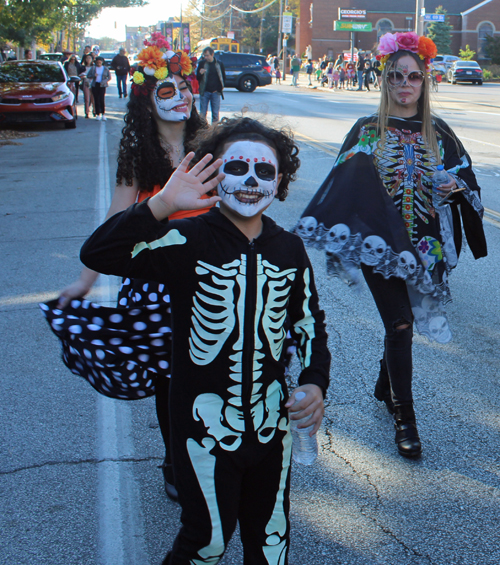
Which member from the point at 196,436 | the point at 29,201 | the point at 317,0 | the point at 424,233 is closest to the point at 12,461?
the point at 196,436

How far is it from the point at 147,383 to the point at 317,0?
262 ft

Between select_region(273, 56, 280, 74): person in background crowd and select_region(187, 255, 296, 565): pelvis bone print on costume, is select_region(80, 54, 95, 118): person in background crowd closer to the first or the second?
select_region(187, 255, 296, 565): pelvis bone print on costume

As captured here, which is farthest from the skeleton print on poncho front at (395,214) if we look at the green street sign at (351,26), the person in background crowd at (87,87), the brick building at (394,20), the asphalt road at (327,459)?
the brick building at (394,20)

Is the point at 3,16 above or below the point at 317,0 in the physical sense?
below

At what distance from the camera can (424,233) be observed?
10.8 ft

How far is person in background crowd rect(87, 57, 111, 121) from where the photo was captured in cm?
1851

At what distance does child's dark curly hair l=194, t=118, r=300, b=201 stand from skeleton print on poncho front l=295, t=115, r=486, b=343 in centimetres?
96

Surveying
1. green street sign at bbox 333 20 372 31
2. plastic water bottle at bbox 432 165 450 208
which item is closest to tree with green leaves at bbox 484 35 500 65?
green street sign at bbox 333 20 372 31

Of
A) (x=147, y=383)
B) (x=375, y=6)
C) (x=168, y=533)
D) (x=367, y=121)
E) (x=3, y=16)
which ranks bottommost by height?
(x=168, y=533)

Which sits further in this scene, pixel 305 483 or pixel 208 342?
pixel 305 483

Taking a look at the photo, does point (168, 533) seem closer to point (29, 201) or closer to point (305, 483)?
point (305, 483)

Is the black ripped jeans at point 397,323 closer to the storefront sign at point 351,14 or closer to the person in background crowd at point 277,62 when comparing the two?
the person in background crowd at point 277,62

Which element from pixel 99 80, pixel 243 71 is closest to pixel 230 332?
pixel 99 80

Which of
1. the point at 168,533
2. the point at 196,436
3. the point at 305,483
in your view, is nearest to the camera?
the point at 196,436
